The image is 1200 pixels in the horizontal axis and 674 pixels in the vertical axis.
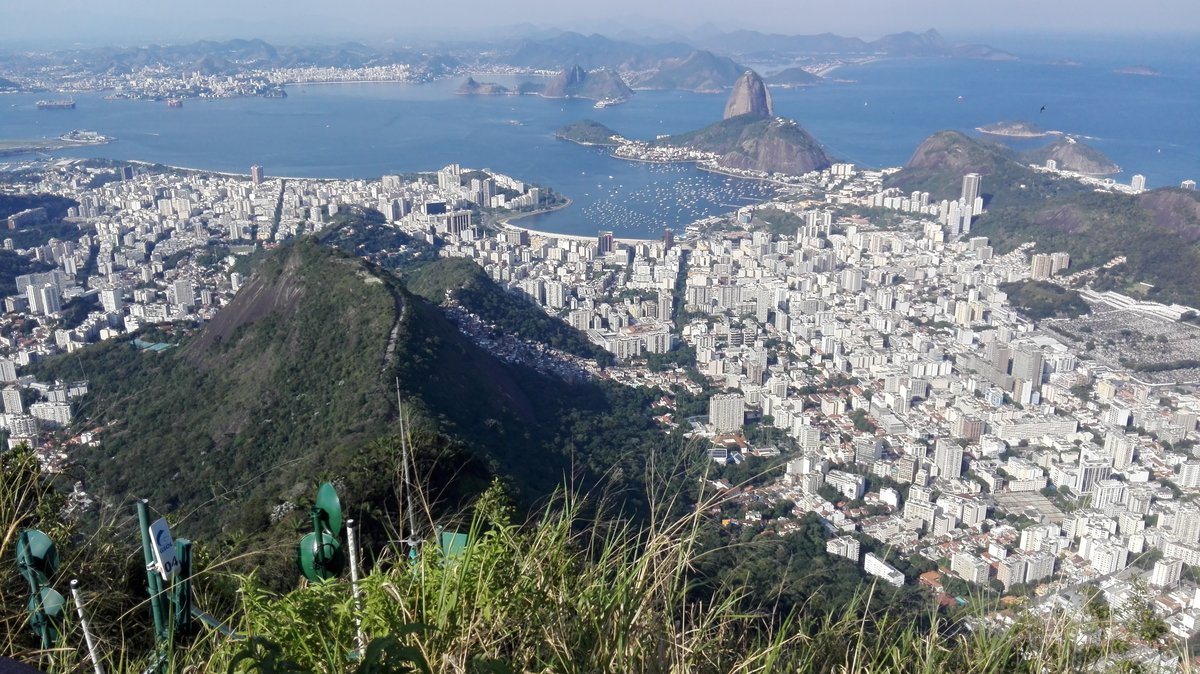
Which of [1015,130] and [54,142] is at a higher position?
[1015,130]

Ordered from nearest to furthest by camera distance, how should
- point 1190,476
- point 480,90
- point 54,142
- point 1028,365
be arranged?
point 1190,476, point 1028,365, point 54,142, point 480,90

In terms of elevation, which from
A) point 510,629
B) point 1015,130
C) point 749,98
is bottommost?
point 1015,130

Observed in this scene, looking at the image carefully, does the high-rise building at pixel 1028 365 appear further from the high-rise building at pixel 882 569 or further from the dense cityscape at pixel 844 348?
the high-rise building at pixel 882 569

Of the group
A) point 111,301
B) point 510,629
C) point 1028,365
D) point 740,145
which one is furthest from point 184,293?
point 740,145

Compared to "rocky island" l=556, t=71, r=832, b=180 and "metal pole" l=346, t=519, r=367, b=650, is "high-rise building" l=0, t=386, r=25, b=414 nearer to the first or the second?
"metal pole" l=346, t=519, r=367, b=650

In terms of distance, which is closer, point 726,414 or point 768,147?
point 726,414

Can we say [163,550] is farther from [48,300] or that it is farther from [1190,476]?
[48,300]

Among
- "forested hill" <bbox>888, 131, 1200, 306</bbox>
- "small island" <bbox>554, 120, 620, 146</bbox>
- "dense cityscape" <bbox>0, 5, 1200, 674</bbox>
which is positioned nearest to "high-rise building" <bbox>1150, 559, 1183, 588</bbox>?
"dense cityscape" <bbox>0, 5, 1200, 674</bbox>

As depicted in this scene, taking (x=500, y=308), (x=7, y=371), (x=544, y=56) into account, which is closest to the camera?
(x=7, y=371)

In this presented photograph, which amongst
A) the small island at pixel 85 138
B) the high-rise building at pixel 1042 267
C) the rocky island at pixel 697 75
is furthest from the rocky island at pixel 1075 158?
the small island at pixel 85 138
